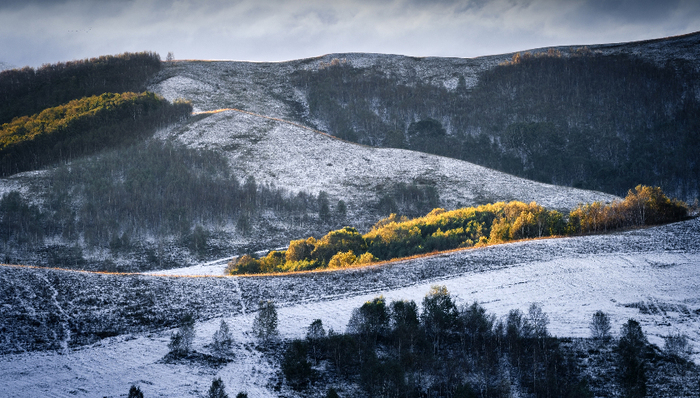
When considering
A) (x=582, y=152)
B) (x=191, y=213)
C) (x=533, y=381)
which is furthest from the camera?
(x=582, y=152)

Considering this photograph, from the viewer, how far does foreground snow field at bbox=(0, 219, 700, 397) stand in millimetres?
28998

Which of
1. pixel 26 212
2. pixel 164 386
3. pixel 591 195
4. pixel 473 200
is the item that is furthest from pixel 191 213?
pixel 591 195

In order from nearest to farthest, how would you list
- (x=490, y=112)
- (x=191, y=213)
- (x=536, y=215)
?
(x=536, y=215), (x=191, y=213), (x=490, y=112)

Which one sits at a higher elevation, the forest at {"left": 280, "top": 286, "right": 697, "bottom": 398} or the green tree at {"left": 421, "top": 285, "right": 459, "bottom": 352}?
the green tree at {"left": 421, "top": 285, "right": 459, "bottom": 352}

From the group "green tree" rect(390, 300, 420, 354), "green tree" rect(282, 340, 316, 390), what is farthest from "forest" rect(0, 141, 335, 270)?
"green tree" rect(390, 300, 420, 354)

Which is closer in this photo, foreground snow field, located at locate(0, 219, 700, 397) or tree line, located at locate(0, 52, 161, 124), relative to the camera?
foreground snow field, located at locate(0, 219, 700, 397)

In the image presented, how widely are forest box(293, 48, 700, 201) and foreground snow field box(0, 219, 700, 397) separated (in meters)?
80.2

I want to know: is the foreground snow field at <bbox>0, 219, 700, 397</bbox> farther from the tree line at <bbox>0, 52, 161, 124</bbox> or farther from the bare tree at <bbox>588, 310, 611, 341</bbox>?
the tree line at <bbox>0, 52, 161, 124</bbox>

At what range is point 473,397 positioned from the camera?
2802cm

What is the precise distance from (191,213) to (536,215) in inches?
2139

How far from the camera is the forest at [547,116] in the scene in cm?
13462

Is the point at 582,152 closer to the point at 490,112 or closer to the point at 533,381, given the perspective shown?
the point at 490,112

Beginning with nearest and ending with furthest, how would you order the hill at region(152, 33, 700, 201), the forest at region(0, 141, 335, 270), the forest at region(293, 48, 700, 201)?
the forest at region(0, 141, 335, 270), the forest at region(293, 48, 700, 201), the hill at region(152, 33, 700, 201)

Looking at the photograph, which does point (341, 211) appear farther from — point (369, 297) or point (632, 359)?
point (632, 359)
